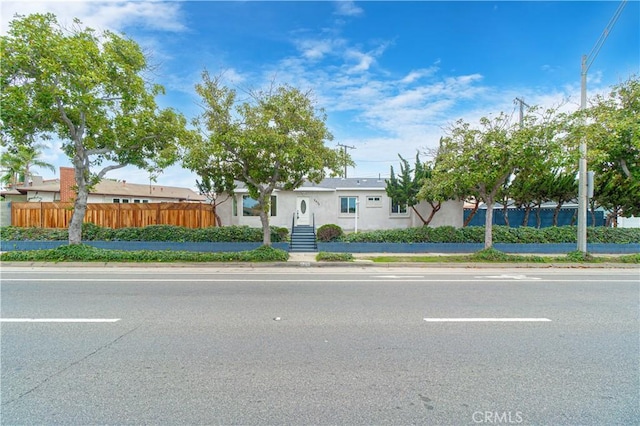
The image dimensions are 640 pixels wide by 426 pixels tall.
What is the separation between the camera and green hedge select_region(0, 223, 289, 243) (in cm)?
1571

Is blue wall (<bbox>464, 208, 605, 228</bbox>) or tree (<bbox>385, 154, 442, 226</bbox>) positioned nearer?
tree (<bbox>385, 154, 442, 226</bbox>)

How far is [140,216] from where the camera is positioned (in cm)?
1827

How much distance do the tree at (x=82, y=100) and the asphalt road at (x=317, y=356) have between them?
259 inches

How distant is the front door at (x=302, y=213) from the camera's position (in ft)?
67.6

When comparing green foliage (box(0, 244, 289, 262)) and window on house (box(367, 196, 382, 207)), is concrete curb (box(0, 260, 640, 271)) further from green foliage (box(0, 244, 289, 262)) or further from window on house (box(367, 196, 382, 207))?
window on house (box(367, 196, 382, 207))

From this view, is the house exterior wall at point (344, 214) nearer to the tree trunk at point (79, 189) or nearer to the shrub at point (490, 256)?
the shrub at point (490, 256)

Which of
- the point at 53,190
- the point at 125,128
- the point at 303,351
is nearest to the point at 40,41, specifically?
the point at 125,128

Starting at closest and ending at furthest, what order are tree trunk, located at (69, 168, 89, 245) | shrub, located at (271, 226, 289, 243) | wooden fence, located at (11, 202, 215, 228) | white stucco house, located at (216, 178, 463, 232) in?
tree trunk, located at (69, 168, 89, 245)
shrub, located at (271, 226, 289, 243)
wooden fence, located at (11, 202, 215, 228)
white stucco house, located at (216, 178, 463, 232)

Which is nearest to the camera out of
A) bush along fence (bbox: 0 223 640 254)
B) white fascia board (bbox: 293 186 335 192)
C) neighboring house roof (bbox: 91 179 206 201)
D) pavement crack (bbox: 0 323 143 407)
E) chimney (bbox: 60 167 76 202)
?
pavement crack (bbox: 0 323 143 407)

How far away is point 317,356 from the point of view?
13.7 ft

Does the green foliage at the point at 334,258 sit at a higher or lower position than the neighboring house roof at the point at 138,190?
lower

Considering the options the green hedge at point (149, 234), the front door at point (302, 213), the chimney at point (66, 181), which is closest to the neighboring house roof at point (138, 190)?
the chimney at point (66, 181)

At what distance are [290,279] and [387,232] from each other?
7991 mm

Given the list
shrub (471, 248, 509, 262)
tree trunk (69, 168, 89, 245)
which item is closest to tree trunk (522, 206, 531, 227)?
shrub (471, 248, 509, 262)
